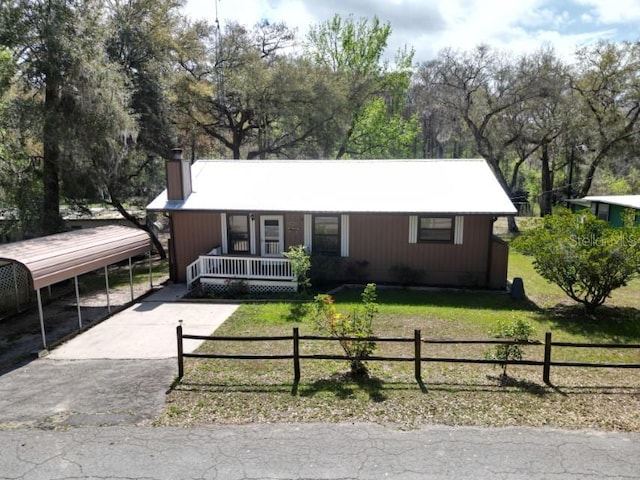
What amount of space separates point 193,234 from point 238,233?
5.36 ft

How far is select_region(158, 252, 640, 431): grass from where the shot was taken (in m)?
6.54

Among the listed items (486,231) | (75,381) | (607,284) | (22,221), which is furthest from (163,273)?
(607,284)

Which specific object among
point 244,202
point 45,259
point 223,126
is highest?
point 223,126

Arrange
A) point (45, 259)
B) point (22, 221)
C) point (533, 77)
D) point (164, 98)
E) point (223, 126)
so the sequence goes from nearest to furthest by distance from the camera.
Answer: point (45, 259), point (22, 221), point (164, 98), point (533, 77), point (223, 126)

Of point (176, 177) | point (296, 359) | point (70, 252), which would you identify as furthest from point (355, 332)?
point (176, 177)

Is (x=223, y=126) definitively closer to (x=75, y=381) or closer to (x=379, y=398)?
(x=75, y=381)

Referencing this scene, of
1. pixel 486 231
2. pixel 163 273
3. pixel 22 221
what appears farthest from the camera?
pixel 163 273

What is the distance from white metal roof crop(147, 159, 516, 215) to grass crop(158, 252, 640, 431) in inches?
167

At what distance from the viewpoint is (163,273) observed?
18016mm

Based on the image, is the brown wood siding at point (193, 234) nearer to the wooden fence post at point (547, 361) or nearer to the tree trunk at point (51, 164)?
the tree trunk at point (51, 164)

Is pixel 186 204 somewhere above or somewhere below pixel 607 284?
above

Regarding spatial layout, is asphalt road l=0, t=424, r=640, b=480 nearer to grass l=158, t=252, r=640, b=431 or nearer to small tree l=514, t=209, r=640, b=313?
grass l=158, t=252, r=640, b=431

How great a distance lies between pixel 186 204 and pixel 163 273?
446 centimetres

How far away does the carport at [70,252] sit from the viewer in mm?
9180
